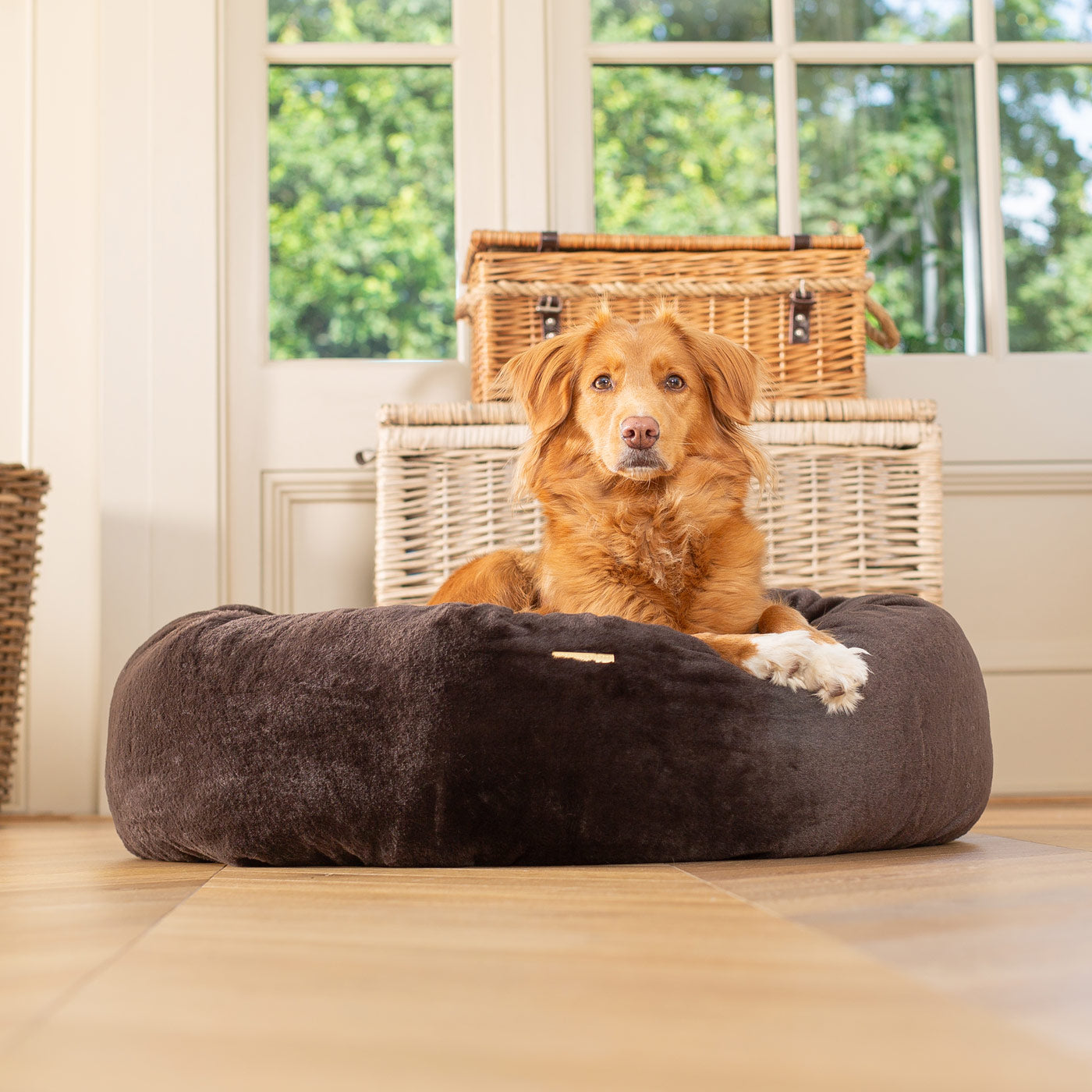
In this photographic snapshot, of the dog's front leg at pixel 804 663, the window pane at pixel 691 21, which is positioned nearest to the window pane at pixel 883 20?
the window pane at pixel 691 21

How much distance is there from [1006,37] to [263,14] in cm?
190

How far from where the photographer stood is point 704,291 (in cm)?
230

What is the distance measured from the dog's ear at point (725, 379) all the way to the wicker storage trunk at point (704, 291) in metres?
0.49

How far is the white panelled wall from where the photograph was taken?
2.65 meters

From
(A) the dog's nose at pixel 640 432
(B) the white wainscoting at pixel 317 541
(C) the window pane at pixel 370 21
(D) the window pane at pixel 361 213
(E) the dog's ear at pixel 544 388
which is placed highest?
(C) the window pane at pixel 370 21

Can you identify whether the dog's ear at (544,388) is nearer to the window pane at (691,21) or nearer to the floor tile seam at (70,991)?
the floor tile seam at (70,991)

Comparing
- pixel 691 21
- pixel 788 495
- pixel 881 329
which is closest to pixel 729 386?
pixel 788 495

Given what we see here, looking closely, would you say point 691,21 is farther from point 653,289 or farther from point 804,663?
point 804,663

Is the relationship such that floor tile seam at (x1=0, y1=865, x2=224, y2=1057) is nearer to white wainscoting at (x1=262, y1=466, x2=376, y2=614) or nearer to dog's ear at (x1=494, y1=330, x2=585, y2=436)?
dog's ear at (x1=494, y1=330, x2=585, y2=436)

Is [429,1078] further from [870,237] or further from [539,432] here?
[870,237]

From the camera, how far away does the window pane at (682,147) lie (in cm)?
282

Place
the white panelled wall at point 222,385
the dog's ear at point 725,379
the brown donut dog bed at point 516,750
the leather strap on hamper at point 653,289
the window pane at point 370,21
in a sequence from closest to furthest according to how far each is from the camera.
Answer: the brown donut dog bed at point 516,750 → the dog's ear at point 725,379 → the leather strap on hamper at point 653,289 → the white panelled wall at point 222,385 → the window pane at point 370,21

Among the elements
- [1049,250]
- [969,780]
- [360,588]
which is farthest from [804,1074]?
[1049,250]

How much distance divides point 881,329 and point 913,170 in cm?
50
